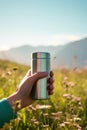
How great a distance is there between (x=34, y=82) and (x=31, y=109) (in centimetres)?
137

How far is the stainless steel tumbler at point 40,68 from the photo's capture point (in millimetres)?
3022

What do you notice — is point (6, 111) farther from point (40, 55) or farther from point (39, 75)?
point (40, 55)

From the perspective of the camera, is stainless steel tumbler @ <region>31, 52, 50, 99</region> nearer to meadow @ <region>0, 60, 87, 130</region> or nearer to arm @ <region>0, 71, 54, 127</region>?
arm @ <region>0, 71, 54, 127</region>

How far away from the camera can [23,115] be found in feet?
14.6

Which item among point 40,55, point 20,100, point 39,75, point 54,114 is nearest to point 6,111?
point 20,100

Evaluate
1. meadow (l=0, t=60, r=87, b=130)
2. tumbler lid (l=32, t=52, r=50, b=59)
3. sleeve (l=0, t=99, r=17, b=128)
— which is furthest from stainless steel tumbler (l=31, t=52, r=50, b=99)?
meadow (l=0, t=60, r=87, b=130)

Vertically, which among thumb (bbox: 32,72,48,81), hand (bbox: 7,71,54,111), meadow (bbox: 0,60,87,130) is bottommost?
meadow (bbox: 0,60,87,130)

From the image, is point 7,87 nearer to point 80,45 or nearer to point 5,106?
point 5,106

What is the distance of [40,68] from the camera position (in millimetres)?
3055

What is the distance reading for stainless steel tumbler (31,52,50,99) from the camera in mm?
3022

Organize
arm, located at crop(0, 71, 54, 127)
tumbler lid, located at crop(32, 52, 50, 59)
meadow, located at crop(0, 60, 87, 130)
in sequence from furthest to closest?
meadow, located at crop(0, 60, 87, 130) < arm, located at crop(0, 71, 54, 127) < tumbler lid, located at crop(32, 52, 50, 59)

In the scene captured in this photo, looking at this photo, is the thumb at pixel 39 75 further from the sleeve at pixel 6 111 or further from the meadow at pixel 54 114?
the meadow at pixel 54 114

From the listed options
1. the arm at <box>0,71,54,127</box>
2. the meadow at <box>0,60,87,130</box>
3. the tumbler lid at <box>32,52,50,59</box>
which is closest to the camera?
the tumbler lid at <box>32,52,50,59</box>

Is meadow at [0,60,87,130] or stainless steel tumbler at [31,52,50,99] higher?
stainless steel tumbler at [31,52,50,99]
